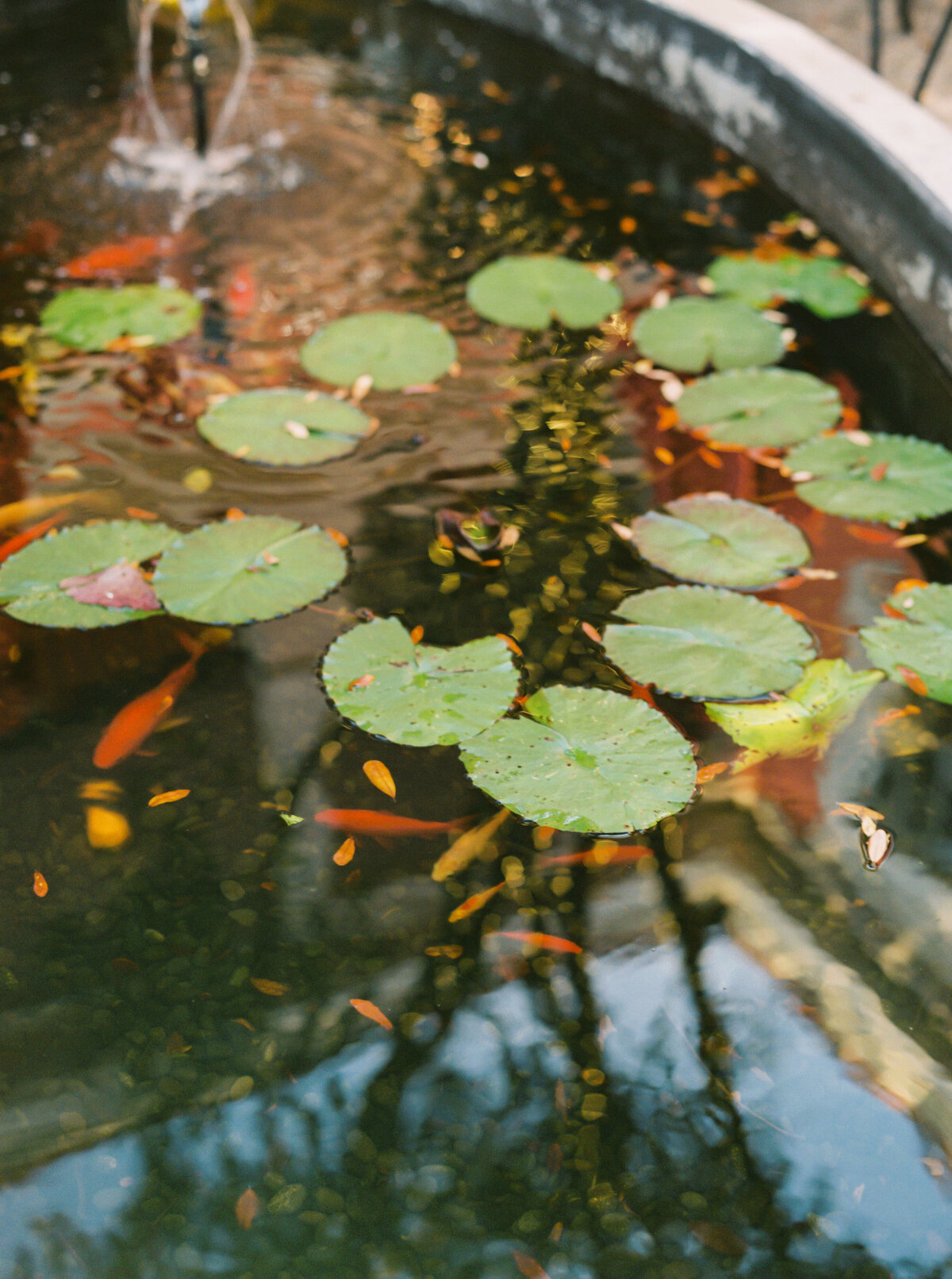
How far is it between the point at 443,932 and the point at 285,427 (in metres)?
1.15

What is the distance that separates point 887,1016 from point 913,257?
1850 mm

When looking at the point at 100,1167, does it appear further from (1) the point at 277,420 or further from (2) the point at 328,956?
(1) the point at 277,420

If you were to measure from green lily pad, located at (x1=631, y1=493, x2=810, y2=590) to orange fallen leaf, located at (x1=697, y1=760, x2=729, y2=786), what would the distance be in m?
0.39

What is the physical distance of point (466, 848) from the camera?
1.55 meters

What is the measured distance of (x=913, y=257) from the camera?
2.53 metres

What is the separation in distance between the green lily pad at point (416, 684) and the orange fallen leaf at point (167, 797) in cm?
26

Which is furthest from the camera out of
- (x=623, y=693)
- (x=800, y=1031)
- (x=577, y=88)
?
(x=577, y=88)

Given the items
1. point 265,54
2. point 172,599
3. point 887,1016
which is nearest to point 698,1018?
point 887,1016

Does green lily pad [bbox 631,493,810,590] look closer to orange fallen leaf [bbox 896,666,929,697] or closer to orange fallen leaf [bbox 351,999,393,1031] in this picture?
orange fallen leaf [bbox 896,666,929,697]

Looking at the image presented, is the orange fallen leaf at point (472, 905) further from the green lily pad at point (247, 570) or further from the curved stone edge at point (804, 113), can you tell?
the curved stone edge at point (804, 113)

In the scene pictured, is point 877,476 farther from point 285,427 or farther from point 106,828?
point 106,828

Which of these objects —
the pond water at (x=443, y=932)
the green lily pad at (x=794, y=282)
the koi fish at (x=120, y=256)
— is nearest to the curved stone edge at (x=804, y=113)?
the green lily pad at (x=794, y=282)

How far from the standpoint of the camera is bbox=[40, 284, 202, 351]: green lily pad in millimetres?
2439

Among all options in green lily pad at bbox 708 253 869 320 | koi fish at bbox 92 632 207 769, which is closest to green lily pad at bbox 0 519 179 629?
koi fish at bbox 92 632 207 769
